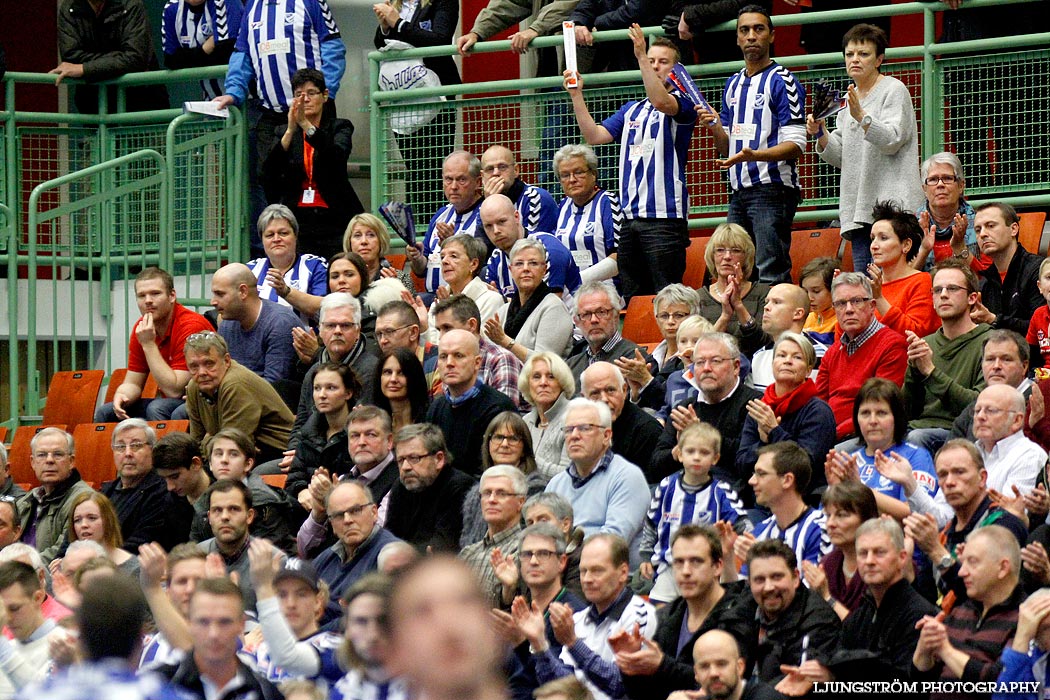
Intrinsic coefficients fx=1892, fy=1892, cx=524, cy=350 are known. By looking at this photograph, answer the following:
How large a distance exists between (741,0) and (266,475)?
483 centimetres

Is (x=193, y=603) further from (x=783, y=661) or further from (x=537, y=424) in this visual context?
(x=537, y=424)

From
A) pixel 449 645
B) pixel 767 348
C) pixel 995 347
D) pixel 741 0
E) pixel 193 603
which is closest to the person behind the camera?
pixel 449 645

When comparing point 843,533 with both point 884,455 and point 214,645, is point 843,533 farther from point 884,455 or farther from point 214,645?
point 214,645

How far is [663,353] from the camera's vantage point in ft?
35.4

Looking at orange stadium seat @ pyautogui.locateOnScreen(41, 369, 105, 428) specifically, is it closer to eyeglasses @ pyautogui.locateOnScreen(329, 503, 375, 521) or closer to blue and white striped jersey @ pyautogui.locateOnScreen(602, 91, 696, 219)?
blue and white striped jersey @ pyautogui.locateOnScreen(602, 91, 696, 219)

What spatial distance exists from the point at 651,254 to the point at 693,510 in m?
3.66

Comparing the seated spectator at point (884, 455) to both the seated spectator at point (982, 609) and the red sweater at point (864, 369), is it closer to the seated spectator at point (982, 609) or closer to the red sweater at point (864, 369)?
the red sweater at point (864, 369)

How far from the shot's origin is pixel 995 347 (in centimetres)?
909

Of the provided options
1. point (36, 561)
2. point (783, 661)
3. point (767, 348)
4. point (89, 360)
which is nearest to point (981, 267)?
point (767, 348)

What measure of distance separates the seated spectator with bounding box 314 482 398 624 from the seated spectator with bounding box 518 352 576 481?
114 centimetres

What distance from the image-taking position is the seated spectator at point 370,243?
39.5ft

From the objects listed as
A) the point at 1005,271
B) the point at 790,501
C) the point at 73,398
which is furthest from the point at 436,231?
the point at 790,501

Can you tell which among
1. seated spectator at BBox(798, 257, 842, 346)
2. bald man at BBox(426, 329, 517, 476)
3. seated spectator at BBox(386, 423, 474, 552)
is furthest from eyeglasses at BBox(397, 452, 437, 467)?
seated spectator at BBox(798, 257, 842, 346)

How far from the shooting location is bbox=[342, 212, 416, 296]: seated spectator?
12.1 metres
